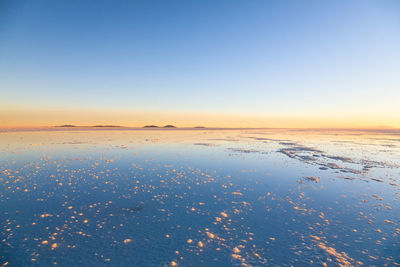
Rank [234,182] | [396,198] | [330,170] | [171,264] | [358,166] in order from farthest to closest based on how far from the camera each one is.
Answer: [358,166]
[330,170]
[234,182]
[396,198]
[171,264]

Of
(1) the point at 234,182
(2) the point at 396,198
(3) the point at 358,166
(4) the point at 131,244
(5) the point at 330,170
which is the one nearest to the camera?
(4) the point at 131,244

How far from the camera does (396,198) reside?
9578 mm

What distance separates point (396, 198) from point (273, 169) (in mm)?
6732

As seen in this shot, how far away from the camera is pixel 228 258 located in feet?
17.0

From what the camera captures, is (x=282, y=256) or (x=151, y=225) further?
(x=151, y=225)

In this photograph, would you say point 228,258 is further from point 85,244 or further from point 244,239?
point 85,244

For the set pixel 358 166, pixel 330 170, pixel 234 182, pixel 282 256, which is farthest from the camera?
pixel 358 166

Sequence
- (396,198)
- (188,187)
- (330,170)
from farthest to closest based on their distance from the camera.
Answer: (330,170) < (188,187) < (396,198)

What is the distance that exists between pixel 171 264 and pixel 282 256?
9.20 feet

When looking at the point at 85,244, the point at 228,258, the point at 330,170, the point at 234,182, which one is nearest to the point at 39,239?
the point at 85,244

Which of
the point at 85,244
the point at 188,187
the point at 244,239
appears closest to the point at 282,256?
the point at 244,239

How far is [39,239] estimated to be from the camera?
5773 millimetres

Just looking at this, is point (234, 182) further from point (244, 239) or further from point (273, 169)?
point (244, 239)

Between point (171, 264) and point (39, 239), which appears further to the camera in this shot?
point (39, 239)
